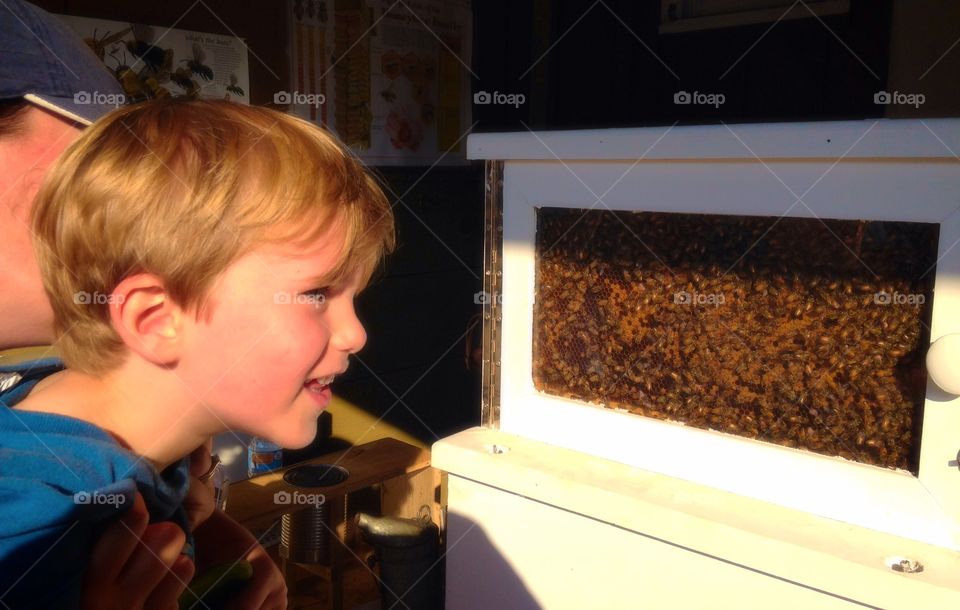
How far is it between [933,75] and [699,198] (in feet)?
1.97

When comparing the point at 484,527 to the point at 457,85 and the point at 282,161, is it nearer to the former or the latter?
the point at 282,161

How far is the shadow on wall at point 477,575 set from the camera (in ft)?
4.07

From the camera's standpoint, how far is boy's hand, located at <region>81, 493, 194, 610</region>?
674 mm

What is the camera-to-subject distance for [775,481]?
3.38ft

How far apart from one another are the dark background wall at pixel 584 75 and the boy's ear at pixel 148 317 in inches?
37.9

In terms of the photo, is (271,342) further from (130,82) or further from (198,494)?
(130,82)

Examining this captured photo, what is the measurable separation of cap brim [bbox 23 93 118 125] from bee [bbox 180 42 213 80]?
1.10 m

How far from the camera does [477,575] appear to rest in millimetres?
1288

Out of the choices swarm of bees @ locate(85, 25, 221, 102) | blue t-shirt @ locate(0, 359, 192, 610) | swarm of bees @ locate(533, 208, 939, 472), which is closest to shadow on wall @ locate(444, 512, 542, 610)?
swarm of bees @ locate(533, 208, 939, 472)

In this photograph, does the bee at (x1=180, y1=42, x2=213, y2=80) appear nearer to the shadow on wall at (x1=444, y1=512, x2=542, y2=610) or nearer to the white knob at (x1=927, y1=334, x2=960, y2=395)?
the shadow on wall at (x1=444, y1=512, x2=542, y2=610)

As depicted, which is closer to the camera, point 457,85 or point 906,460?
point 906,460

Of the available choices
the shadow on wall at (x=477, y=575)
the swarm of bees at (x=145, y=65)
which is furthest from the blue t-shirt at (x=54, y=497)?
the swarm of bees at (x=145, y=65)

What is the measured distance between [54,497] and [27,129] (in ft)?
1.44

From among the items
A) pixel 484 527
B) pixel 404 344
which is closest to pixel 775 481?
pixel 484 527
